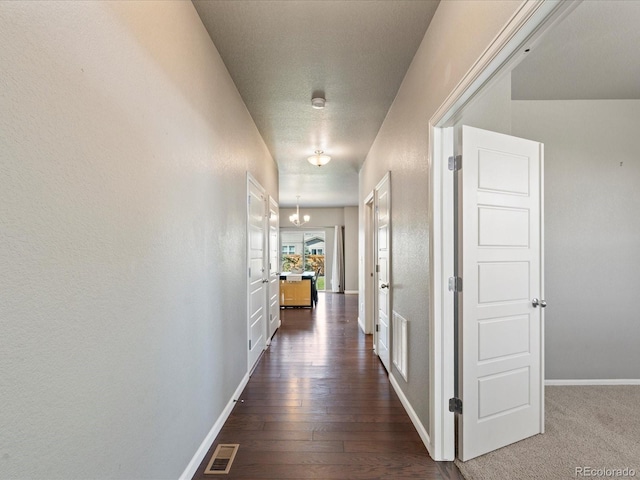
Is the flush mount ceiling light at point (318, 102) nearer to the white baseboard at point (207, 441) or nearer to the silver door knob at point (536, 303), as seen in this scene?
the silver door knob at point (536, 303)

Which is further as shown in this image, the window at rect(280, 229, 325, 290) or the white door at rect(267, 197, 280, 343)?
the window at rect(280, 229, 325, 290)

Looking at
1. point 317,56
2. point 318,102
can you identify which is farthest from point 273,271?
point 317,56

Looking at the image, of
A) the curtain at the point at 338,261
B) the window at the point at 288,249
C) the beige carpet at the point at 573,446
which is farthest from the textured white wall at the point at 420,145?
the window at the point at 288,249

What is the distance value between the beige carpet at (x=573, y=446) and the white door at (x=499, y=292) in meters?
0.09

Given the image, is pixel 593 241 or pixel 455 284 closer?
pixel 455 284

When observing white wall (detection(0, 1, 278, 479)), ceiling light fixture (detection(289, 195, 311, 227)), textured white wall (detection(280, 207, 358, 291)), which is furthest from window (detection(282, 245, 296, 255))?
white wall (detection(0, 1, 278, 479))

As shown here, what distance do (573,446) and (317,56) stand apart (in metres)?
3.14

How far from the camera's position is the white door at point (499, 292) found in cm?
198

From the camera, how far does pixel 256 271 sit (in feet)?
12.5

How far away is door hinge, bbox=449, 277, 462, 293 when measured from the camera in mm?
1996

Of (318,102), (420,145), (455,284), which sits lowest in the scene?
(455,284)

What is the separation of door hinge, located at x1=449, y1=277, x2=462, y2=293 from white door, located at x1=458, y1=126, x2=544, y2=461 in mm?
37

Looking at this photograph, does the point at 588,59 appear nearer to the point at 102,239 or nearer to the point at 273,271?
the point at 102,239

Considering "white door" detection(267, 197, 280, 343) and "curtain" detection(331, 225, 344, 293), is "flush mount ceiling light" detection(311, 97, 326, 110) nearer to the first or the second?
"white door" detection(267, 197, 280, 343)
